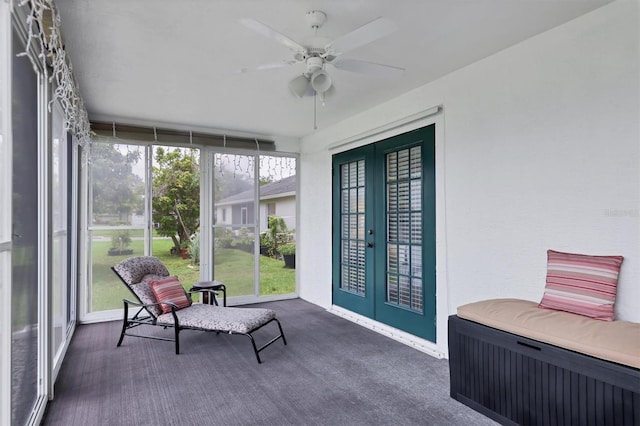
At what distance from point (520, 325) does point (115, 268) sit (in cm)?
359

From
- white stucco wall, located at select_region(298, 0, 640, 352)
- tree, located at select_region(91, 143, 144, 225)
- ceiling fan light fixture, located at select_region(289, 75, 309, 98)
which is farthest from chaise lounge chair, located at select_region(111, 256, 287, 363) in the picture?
ceiling fan light fixture, located at select_region(289, 75, 309, 98)

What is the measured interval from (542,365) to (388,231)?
2.33 meters

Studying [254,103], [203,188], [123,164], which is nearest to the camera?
[254,103]

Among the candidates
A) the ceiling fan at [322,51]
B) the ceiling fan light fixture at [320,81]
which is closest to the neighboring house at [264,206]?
the ceiling fan at [322,51]

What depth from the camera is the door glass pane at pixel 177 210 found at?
203 inches

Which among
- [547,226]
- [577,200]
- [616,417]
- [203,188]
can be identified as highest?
[203,188]

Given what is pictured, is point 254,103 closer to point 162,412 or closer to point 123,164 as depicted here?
point 123,164

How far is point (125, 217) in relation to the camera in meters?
4.81

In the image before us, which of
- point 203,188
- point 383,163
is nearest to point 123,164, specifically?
point 203,188

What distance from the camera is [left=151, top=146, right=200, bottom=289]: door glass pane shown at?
16.9ft

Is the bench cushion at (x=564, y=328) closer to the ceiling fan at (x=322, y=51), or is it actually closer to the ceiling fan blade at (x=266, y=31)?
the ceiling fan at (x=322, y=51)

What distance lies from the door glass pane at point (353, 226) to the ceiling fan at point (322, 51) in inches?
85.0

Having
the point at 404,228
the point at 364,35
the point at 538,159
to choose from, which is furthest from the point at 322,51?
the point at 404,228

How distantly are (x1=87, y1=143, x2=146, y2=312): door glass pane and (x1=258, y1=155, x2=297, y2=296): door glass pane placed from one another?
1.70 metres
